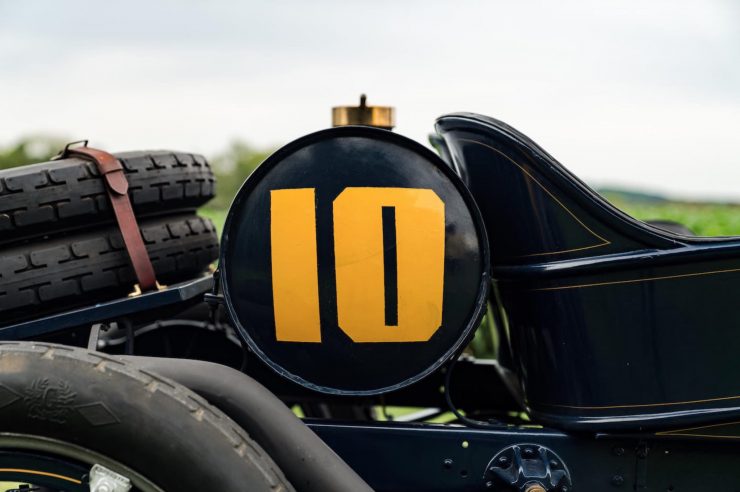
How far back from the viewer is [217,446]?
4.91 feet

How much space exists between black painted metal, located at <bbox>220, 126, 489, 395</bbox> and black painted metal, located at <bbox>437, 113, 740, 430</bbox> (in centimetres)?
17

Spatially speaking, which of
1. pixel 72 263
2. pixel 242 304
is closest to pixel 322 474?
pixel 242 304

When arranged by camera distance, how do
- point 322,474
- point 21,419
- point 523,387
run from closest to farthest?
point 21,419, point 322,474, point 523,387

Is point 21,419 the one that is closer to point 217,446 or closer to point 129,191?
point 217,446

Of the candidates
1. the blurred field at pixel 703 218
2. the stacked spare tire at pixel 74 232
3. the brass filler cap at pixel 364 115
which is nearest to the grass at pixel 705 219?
the blurred field at pixel 703 218

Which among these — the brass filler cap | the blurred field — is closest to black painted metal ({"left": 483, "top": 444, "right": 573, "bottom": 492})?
the brass filler cap

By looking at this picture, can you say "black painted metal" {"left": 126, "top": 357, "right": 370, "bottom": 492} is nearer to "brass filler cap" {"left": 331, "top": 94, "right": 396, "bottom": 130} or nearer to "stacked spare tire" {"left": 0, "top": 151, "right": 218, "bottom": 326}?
"stacked spare tire" {"left": 0, "top": 151, "right": 218, "bottom": 326}

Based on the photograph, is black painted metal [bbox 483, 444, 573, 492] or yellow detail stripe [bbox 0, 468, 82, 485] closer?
yellow detail stripe [bbox 0, 468, 82, 485]

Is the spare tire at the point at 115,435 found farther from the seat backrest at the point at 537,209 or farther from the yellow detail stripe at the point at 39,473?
the seat backrest at the point at 537,209

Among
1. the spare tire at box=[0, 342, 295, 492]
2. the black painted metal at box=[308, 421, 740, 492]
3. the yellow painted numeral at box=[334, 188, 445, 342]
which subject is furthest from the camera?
the black painted metal at box=[308, 421, 740, 492]

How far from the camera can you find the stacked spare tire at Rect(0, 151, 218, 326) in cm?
180

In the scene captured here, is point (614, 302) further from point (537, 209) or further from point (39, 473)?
point (39, 473)

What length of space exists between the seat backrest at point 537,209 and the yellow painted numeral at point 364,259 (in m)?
0.22

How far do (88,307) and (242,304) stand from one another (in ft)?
1.31
